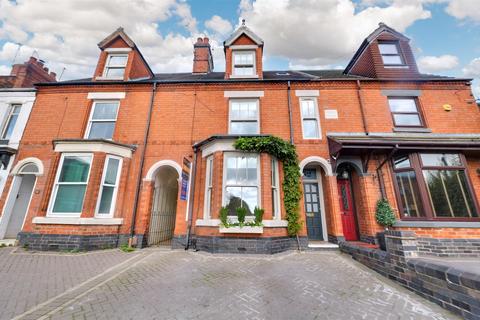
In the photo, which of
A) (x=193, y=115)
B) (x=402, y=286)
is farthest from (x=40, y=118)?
(x=402, y=286)

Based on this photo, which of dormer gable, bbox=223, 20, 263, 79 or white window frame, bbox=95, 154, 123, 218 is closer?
white window frame, bbox=95, 154, 123, 218

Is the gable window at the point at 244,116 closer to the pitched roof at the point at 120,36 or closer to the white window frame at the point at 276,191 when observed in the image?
the white window frame at the point at 276,191

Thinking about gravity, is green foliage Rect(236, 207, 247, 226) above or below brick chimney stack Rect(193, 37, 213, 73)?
below

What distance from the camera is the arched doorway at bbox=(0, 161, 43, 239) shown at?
7965mm

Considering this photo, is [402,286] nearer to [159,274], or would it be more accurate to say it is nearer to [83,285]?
[159,274]

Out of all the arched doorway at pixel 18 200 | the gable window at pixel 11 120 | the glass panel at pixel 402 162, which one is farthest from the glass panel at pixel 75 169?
the glass panel at pixel 402 162

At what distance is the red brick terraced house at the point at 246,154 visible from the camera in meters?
6.87

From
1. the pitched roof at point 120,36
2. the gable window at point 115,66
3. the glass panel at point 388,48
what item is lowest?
the gable window at point 115,66

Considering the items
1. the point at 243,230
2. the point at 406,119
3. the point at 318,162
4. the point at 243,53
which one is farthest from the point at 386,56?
the point at 243,230

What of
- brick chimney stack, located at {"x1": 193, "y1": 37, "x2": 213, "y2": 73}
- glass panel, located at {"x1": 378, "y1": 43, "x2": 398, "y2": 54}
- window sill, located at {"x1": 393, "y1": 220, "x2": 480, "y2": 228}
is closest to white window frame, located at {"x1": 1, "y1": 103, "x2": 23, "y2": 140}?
brick chimney stack, located at {"x1": 193, "y1": 37, "x2": 213, "y2": 73}

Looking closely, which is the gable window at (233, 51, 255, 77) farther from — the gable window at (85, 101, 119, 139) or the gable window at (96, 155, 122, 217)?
the gable window at (96, 155, 122, 217)

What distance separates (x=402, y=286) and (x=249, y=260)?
12.0 ft

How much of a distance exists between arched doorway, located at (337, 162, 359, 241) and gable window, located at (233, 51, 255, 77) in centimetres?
669

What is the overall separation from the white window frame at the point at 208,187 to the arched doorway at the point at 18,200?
735 centimetres
